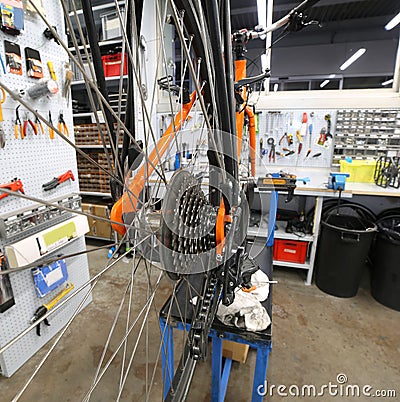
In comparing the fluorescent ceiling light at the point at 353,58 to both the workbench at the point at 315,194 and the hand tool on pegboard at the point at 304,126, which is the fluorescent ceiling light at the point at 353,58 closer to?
the hand tool on pegboard at the point at 304,126

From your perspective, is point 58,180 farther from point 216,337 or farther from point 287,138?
point 287,138

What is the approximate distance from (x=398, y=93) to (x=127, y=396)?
3074 millimetres

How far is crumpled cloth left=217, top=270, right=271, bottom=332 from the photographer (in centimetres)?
90

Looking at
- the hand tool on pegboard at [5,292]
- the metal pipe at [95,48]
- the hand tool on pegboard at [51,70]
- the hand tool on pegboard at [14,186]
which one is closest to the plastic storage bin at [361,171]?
the metal pipe at [95,48]

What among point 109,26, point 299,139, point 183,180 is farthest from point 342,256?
point 109,26

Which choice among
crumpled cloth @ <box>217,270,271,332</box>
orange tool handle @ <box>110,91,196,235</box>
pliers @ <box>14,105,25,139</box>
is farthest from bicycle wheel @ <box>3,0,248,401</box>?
pliers @ <box>14,105,25,139</box>

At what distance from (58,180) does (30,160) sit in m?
0.21

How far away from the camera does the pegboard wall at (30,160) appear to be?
1.25m

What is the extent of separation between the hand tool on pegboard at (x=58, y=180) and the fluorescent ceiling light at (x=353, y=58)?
21.5 ft

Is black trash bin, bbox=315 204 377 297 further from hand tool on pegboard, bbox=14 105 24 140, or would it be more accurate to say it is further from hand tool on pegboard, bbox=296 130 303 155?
hand tool on pegboard, bbox=14 105 24 140

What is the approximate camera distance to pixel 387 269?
71.7 inches

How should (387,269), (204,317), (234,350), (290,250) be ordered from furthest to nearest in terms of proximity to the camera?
(290,250), (387,269), (234,350), (204,317)

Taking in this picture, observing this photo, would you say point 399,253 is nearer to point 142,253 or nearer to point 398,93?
point 398,93

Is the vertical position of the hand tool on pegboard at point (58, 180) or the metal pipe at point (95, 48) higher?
the metal pipe at point (95, 48)
